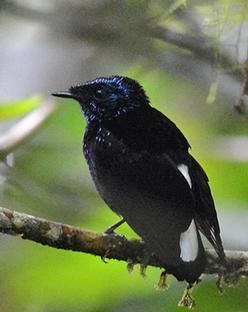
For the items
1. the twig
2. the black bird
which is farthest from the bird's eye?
the twig

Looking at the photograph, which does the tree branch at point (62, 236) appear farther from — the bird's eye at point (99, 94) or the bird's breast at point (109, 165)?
the bird's eye at point (99, 94)

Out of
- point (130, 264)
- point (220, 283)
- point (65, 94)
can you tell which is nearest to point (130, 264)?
point (130, 264)

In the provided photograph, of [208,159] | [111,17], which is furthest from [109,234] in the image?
[111,17]

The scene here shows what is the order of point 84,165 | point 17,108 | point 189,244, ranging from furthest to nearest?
1. point 84,165
2. point 17,108
3. point 189,244

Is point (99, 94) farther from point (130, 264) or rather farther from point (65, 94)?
point (130, 264)

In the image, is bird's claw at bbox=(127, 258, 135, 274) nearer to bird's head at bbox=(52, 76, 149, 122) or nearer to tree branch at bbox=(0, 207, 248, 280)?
tree branch at bbox=(0, 207, 248, 280)

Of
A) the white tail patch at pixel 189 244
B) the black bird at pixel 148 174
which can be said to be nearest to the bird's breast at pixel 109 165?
the black bird at pixel 148 174
